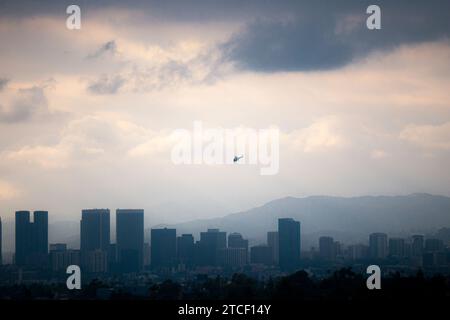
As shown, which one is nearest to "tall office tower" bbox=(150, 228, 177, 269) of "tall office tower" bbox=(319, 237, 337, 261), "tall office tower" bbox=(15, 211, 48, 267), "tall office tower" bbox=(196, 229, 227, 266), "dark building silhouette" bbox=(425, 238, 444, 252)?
"tall office tower" bbox=(196, 229, 227, 266)

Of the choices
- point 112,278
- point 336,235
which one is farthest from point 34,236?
point 336,235

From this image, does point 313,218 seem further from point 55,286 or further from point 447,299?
point 447,299

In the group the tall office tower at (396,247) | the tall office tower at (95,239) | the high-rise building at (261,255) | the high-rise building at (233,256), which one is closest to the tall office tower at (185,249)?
the high-rise building at (233,256)

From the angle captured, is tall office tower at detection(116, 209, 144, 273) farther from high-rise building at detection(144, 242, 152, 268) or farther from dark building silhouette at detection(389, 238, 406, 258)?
dark building silhouette at detection(389, 238, 406, 258)

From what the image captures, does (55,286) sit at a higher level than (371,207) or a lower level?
lower

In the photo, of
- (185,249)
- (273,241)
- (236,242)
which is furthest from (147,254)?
(273,241)

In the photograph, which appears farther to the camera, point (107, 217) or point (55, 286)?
point (107, 217)
